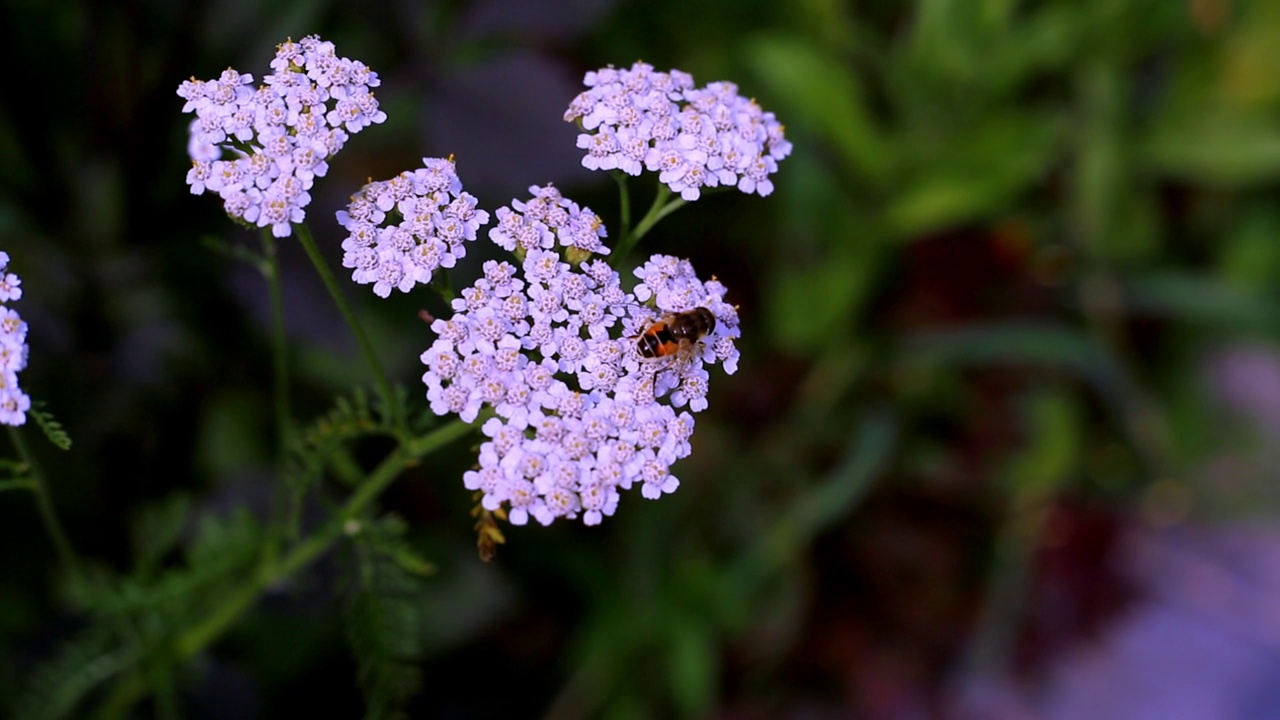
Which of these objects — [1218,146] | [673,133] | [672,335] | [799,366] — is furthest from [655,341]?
[1218,146]

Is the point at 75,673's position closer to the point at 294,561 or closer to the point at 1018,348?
the point at 294,561

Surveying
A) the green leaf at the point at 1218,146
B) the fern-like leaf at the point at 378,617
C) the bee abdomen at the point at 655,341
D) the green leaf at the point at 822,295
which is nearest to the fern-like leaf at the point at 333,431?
the fern-like leaf at the point at 378,617

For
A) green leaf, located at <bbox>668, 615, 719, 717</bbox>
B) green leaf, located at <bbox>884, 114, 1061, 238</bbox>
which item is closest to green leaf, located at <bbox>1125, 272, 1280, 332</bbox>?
green leaf, located at <bbox>884, 114, 1061, 238</bbox>

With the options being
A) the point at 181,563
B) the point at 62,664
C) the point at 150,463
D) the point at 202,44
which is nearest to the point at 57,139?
the point at 202,44

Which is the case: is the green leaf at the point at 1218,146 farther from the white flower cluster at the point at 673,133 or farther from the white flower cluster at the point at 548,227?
the white flower cluster at the point at 548,227

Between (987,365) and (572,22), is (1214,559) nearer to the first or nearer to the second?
(987,365)

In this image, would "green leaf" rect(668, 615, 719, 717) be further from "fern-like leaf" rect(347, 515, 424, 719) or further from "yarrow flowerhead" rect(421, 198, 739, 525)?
"yarrow flowerhead" rect(421, 198, 739, 525)
